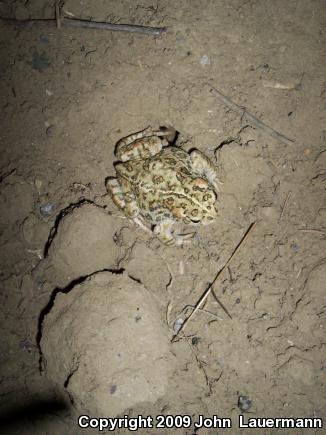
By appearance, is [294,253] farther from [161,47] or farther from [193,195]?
[161,47]

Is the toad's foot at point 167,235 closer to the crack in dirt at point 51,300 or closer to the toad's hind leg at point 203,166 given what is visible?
the crack in dirt at point 51,300

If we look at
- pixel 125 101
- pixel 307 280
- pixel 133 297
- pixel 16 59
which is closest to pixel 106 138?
pixel 125 101

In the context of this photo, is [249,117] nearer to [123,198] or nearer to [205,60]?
[205,60]

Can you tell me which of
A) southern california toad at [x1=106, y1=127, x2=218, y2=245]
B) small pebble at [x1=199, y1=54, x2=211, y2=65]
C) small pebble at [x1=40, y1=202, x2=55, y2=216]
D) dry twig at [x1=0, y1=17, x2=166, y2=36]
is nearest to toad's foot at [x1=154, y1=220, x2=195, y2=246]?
southern california toad at [x1=106, y1=127, x2=218, y2=245]

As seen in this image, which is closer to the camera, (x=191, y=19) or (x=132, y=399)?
(x=132, y=399)

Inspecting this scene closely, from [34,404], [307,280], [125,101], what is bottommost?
[34,404]

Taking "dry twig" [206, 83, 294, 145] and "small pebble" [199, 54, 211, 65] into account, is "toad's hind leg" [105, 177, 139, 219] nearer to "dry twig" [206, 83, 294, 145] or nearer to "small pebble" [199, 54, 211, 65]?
Result: "dry twig" [206, 83, 294, 145]

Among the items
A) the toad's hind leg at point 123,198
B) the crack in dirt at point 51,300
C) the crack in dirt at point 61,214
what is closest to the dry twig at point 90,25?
the toad's hind leg at point 123,198
